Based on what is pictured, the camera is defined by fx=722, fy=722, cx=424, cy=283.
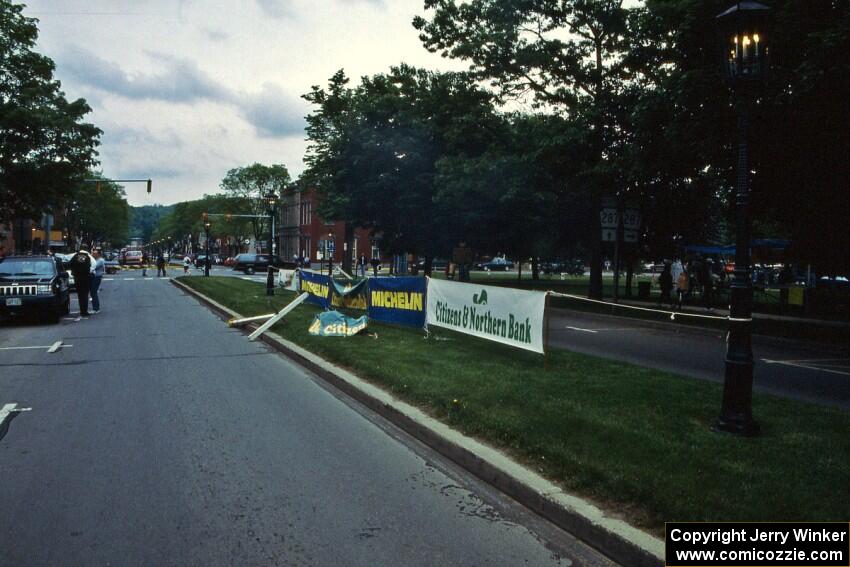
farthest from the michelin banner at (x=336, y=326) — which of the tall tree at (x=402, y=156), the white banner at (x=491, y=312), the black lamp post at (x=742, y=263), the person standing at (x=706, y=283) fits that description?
the tall tree at (x=402, y=156)

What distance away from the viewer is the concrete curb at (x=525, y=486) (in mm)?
4102

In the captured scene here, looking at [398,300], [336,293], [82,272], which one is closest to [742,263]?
[398,300]

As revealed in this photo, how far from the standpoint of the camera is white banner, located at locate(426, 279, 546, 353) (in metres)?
10.0

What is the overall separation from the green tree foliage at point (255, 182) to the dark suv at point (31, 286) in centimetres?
9663

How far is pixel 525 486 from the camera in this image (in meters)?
5.11

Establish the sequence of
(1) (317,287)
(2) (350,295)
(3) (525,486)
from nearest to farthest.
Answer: (3) (525,486) → (2) (350,295) → (1) (317,287)

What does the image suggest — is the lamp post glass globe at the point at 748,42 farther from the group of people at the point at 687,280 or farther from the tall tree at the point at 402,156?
the tall tree at the point at 402,156

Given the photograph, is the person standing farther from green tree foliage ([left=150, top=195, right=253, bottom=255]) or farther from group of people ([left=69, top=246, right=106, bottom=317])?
green tree foliage ([left=150, top=195, right=253, bottom=255])

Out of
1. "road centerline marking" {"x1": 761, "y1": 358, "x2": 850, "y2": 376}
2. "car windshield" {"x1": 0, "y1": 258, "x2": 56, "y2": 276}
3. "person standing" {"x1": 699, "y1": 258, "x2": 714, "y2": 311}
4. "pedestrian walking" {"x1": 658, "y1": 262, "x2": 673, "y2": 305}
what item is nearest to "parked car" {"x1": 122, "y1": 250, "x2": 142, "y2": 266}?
"pedestrian walking" {"x1": 658, "y1": 262, "x2": 673, "y2": 305}

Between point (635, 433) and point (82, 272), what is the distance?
17.5 meters

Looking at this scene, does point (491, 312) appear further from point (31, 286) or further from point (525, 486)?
point (31, 286)

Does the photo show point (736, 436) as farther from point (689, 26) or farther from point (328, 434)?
point (689, 26)

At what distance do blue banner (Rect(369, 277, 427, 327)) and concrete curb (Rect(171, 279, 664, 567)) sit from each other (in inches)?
201

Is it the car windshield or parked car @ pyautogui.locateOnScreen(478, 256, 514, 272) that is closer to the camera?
the car windshield
